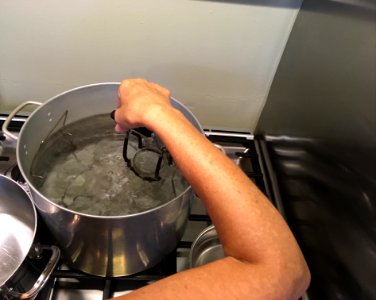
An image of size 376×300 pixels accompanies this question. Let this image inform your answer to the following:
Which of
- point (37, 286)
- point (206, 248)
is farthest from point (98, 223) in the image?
point (206, 248)

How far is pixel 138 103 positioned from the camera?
18.3 inches

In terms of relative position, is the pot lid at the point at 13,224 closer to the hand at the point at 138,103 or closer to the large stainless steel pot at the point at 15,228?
the large stainless steel pot at the point at 15,228

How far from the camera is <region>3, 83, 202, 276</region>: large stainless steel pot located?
0.47 meters

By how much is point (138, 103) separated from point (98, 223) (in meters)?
0.16

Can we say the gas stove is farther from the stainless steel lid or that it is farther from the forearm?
the forearm

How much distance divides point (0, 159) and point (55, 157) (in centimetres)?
19

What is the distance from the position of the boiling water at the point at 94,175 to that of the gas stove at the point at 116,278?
0.20ft

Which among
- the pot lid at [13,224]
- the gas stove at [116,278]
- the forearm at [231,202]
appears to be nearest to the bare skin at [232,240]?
the forearm at [231,202]

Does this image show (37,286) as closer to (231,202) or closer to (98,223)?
(98,223)

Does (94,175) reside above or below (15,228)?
above

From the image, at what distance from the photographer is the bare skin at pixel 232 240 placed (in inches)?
14.4

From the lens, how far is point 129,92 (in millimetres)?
486

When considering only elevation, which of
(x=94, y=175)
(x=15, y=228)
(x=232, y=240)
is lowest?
(x=15, y=228)

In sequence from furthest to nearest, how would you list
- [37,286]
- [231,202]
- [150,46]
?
[150,46]
[37,286]
[231,202]
